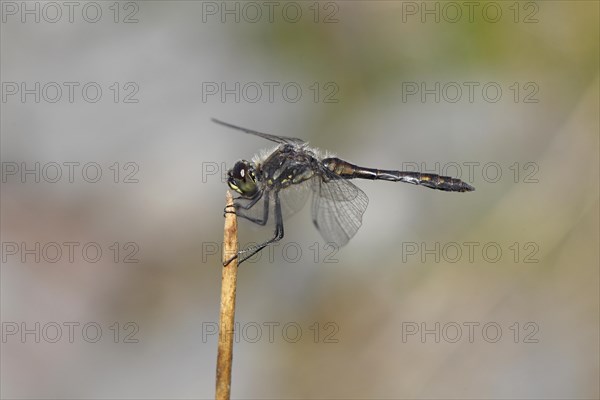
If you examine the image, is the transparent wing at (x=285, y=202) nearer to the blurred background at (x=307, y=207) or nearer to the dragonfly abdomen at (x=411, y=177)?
the dragonfly abdomen at (x=411, y=177)

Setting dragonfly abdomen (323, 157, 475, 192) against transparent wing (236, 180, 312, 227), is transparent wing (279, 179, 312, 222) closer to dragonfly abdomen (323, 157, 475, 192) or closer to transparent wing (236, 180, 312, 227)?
transparent wing (236, 180, 312, 227)

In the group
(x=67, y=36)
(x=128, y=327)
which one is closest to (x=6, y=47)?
(x=67, y=36)

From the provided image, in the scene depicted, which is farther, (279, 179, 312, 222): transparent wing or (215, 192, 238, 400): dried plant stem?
(279, 179, 312, 222): transparent wing

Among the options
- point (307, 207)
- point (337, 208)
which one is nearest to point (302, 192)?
point (337, 208)

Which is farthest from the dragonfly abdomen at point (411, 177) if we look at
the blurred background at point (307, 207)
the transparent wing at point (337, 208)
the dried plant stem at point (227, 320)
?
the dried plant stem at point (227, 320)

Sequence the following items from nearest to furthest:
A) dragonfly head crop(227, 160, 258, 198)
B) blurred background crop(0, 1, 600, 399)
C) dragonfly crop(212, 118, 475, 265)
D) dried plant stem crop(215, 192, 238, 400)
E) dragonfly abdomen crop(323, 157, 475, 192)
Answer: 1. dried plant stem crop(215, 192, 238, 400)
2. dragonfly head crop(227, 160, 258, 198)
3. dragonfly crop(212, 118, 475, 265)
4. dragonfly abdomen crop(323, 157, 475, 192)
5. blurred background crop(0, 1, 600, 399)

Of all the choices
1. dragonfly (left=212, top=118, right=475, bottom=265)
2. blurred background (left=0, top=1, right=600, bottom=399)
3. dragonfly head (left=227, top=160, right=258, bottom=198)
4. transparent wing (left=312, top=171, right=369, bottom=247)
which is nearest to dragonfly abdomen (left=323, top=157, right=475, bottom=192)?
dragonfly (left=212, top=118, right=475, bottom=265)

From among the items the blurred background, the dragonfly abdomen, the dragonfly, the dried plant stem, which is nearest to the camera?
the dried plant stem
